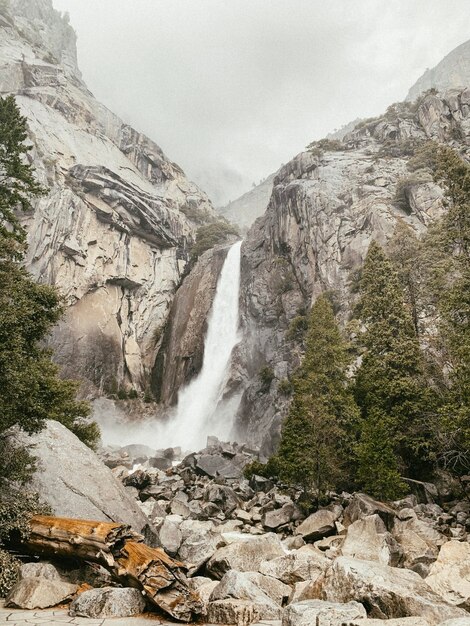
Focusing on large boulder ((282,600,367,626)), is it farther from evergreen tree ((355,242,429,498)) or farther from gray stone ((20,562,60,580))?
evergreen tree ((355,242,429,498))

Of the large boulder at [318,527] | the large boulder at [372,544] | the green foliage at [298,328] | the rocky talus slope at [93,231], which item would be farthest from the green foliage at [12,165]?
the rocky talus slope at [93,231]

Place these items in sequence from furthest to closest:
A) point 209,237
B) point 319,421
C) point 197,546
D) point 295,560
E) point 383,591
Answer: point 209,237
point 319,421
point 197,546
point 295,560
point 383,591

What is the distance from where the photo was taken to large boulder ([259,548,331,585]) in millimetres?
9496

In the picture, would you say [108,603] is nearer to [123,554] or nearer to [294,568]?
[123,554]

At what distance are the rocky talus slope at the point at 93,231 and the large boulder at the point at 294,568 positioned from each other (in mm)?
46681

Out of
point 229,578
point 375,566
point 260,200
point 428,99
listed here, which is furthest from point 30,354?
point 260,200

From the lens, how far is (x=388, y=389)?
2302 cm

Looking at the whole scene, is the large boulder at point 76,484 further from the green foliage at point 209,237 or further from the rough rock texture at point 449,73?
the rough rock texture at point 449,73

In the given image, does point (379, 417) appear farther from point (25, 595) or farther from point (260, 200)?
point (260, 200)

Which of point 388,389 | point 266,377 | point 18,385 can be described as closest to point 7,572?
point 18,385

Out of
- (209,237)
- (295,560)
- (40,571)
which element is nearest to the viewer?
(40,571)

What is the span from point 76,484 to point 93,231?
52.4 m

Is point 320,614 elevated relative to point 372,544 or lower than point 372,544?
elevated

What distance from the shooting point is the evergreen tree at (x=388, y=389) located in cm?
1909
